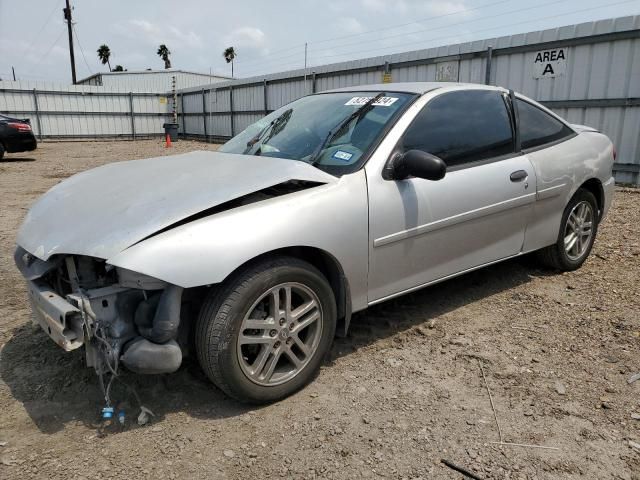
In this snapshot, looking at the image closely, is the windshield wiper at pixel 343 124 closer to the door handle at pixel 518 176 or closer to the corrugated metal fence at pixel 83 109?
the door handle at pixel 518 176

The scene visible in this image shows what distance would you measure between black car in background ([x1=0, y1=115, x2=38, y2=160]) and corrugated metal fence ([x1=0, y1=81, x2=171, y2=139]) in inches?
464

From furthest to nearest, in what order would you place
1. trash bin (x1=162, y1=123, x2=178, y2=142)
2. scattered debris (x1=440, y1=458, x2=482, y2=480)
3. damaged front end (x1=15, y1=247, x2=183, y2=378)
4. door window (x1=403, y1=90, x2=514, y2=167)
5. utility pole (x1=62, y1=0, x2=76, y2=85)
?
utility pole (x1=62, y1=0, x2=76, y2=85) < trash bin (x1=162, y1=123, x2=178, y2=142) < door window (x1=403, y1=90, x2=514, y2=167) < damaged front end (x1=15, y1=247, x2=183, y2=378) < scattered debris (x1=440, y1=458, x2=482, y2=480)

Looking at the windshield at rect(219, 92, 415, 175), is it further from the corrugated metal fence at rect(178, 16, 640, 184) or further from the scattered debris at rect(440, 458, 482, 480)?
the corrugated metal fence at rect(178, 16, 640, 184)

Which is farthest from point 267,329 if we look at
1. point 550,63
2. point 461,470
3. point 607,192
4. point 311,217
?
point 550,63

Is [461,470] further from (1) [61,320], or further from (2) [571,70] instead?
(2) [571,70]

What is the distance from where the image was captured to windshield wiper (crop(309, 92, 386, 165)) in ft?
9.95

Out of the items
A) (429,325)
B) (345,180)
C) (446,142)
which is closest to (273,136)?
(345,180)

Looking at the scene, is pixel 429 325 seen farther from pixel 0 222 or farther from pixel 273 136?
pixel 0 222

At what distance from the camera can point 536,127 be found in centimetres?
396

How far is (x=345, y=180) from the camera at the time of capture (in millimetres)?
2752

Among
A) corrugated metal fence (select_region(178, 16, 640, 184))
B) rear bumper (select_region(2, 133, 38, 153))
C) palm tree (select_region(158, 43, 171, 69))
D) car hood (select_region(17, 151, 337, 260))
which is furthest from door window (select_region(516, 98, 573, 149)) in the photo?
palm tree (select_region(158, 43, 171, 69))

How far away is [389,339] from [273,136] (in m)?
1.57

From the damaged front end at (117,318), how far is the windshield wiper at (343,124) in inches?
47.9

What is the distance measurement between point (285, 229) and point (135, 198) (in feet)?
2.59
